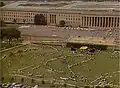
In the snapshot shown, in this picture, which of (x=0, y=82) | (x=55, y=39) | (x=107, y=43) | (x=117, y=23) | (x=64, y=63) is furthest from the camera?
(x=117, y=23)

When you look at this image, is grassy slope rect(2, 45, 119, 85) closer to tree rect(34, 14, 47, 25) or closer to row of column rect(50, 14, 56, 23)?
tree rect(34, 14, 47, 25)

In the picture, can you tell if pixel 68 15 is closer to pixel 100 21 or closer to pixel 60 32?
pixel 100 21

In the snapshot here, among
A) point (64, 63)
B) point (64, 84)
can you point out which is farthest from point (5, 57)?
point (64, 84)

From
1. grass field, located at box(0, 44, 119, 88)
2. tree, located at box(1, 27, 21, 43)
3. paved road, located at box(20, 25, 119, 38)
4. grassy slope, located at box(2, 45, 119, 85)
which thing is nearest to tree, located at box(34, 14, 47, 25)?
paved road, located at box(20, 25, 119, 38)

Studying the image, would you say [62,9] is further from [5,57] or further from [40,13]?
[5,57]

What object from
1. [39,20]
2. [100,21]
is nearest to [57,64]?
[100,21]

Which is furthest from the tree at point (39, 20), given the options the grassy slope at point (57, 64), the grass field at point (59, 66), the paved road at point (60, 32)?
the grassy slope at point (57, 64)
